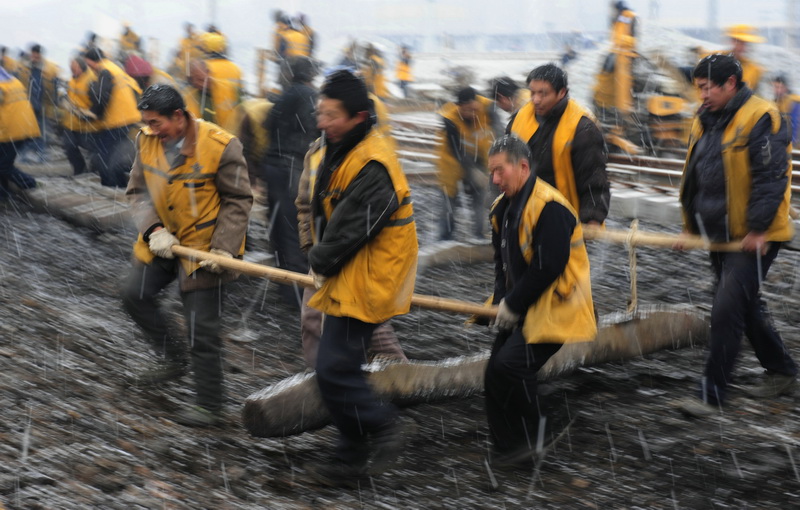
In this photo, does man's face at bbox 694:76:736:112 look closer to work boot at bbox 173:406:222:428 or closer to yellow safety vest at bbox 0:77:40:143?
work boot at bbox 173:406:222:428

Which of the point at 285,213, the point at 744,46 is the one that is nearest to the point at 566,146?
the point at 285,213

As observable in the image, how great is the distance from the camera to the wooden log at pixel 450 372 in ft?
14.7

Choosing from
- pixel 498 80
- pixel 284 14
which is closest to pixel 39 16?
pixel 284 14

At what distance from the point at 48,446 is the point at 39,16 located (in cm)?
5155

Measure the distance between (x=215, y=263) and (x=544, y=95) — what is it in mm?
2150

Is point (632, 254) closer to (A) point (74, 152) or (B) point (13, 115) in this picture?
(B) point (13, 115)

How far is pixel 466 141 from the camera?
8.99 m

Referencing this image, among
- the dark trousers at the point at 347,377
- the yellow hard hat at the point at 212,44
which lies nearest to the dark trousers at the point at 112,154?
the yellow hard hat at the point at 212,44

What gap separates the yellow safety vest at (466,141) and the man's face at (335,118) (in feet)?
16.0

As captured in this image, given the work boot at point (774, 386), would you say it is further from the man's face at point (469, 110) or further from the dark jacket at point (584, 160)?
the man's face at point (469, 110)

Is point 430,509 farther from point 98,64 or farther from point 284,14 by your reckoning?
point 284,14

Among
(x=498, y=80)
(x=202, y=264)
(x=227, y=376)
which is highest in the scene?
(x=498, y=80)

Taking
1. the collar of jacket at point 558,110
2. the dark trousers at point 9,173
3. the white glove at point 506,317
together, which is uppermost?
the collar of jacket at point 558,110

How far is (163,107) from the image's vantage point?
184 inches
